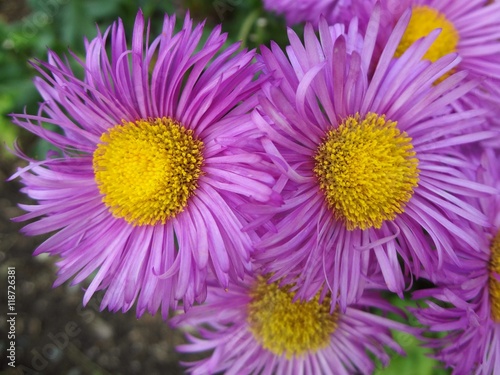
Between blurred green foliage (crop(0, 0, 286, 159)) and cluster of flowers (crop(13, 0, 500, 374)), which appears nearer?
cluster of flowers (crop(13, 0, 500, 374))

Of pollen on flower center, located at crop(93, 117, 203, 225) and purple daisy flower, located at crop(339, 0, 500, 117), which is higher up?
purple daisy flower, located at crop(339, 0, 500, 117)

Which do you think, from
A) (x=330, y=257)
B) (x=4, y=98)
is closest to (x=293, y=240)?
(x=330, y=257)

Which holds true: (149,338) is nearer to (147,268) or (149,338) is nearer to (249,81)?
(147,268)

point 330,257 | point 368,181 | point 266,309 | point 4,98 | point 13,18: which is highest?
point 13,18

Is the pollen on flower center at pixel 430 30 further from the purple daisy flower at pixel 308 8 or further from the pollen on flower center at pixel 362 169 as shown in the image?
the pollen on flower center at pixel 362 169

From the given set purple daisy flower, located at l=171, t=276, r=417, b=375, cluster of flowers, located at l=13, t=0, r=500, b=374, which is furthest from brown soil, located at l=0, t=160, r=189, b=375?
cluster of flowers, located at l=13, t=0, r=500, b=374

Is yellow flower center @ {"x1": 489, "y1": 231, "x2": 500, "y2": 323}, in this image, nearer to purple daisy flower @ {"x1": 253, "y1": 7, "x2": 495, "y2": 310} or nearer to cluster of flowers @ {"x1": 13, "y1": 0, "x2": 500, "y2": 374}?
cluster of flowers @ {"x1": 13, "y1": 0, "x2": 500, "y2": 374}

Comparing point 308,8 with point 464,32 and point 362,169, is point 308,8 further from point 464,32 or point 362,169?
point 362,169
